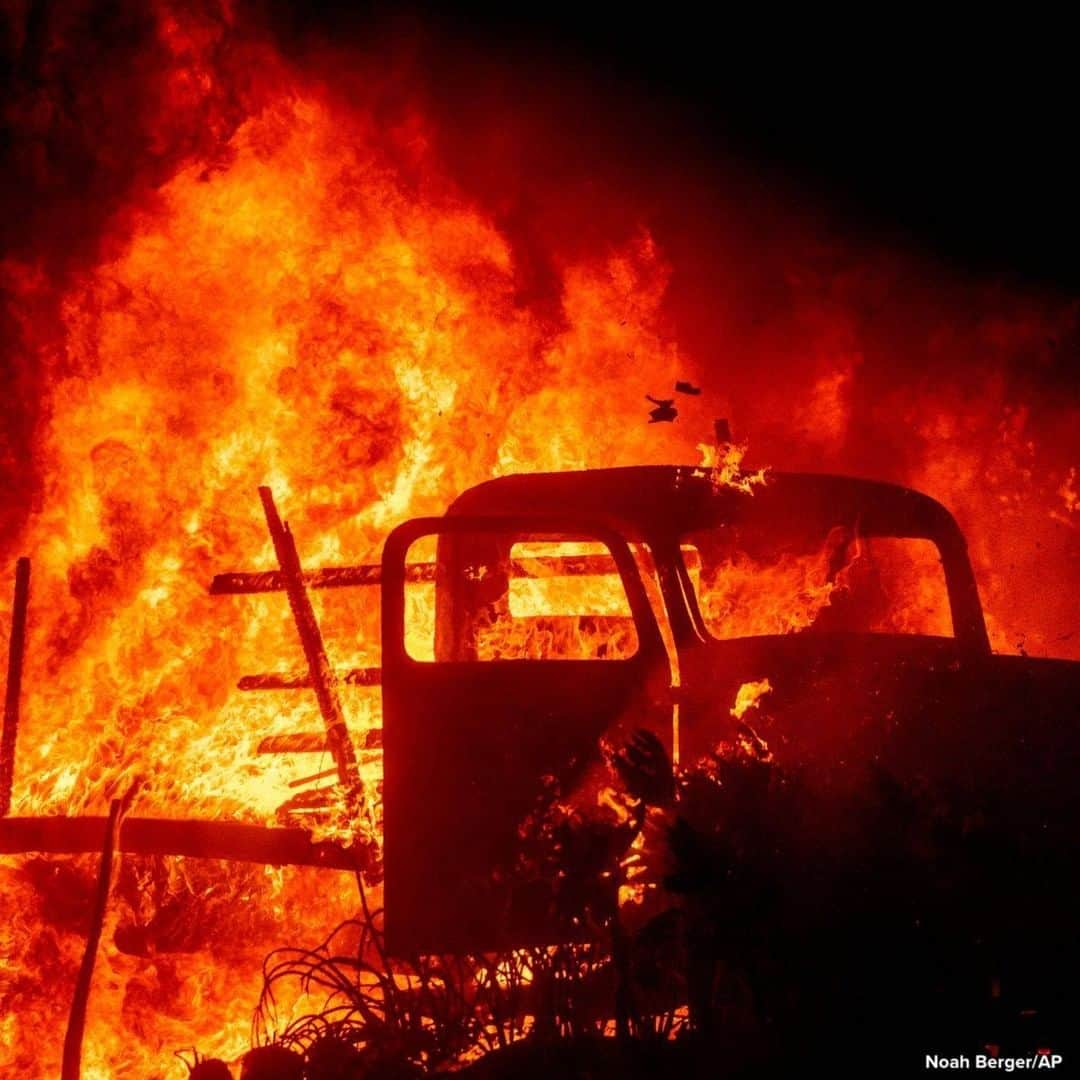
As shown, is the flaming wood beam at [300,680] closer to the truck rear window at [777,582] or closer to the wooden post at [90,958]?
the wooden post at [90,958]

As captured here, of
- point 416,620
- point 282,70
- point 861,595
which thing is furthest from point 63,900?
point 282,70

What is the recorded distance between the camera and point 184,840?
5426 mm

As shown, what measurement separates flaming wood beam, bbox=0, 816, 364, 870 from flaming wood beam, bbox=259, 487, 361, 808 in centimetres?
31


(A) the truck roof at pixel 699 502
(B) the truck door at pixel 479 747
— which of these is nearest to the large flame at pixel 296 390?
(A) the truck roof at pixel 699 502

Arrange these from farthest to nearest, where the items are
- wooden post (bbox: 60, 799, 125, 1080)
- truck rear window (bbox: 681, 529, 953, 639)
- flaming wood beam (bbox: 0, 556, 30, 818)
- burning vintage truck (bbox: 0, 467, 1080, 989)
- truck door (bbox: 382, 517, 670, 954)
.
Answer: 1. flaming wood beam (bbox: 0, 556, 30, 818)
2. truck rear window (bbox: 681, 529, 953, 639)
3. wooden post (bbox: 60, 799, 125, 1080)
4. truck door (bbox: 382, 517, 670, 954)
5. burning vintage truck (bbox: 0, 467, 1080, 989)

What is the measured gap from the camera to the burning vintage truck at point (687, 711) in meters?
3.58

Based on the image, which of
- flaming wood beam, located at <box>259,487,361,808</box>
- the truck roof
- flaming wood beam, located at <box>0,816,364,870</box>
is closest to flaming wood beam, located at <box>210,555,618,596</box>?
flaming wood beam, located at <box>259,487,361,808</box>

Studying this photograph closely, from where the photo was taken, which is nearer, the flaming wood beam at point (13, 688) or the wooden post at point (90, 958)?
the wooden post at point (90, 958)

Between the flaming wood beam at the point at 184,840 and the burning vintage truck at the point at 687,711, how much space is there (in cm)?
1

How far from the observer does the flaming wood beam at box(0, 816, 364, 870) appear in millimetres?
5094

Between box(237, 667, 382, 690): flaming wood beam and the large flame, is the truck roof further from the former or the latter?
the large flame

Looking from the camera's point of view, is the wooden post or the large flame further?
the large flame

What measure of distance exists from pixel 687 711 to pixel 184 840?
2.72 metres

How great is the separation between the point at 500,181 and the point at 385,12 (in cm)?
187
